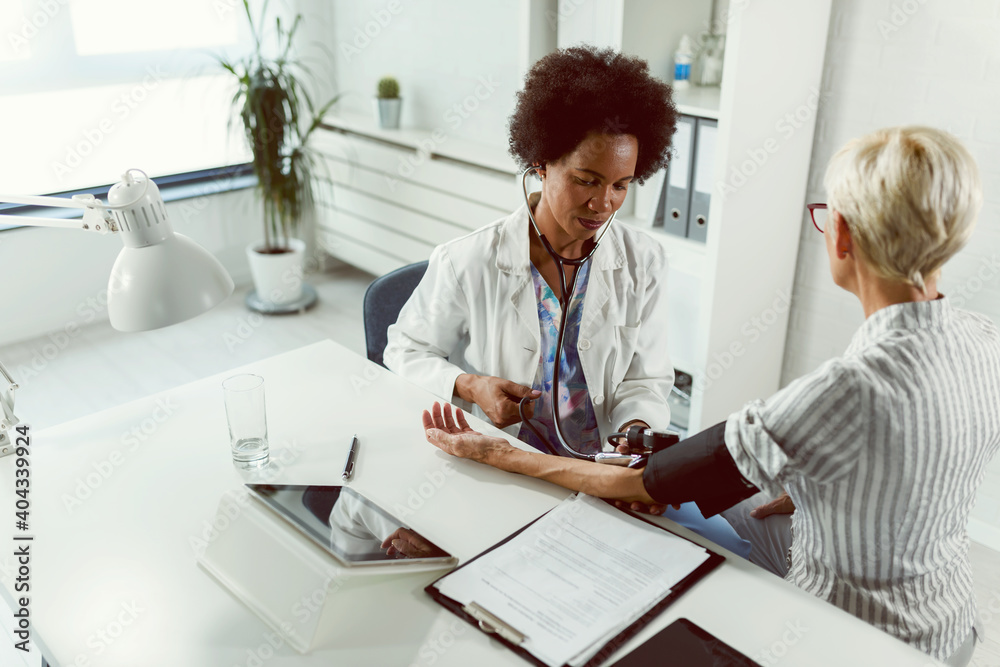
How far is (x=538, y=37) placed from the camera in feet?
8.73

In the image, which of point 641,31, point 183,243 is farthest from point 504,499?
point 641,31

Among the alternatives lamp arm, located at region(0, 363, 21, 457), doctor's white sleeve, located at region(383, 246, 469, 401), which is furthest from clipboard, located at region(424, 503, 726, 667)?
lamp arm, located at region(0, 363, 21, 457)

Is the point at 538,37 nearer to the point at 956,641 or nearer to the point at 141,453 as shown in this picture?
the point at 141,453

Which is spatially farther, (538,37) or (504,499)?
(538,37)

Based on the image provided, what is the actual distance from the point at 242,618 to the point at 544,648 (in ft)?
1.32

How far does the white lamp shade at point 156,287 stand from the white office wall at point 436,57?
7.27ft

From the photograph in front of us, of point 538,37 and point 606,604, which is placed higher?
point 538,37

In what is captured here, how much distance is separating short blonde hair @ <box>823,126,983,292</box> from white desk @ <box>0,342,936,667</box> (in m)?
0.47

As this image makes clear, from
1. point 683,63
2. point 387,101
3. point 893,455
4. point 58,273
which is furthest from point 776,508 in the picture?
point 58,273

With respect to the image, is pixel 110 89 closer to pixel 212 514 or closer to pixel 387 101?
pixel 387 101

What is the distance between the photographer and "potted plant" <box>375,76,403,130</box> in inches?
144

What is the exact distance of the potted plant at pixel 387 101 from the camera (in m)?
3.65

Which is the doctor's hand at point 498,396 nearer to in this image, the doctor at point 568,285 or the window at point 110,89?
the doctor at point 568,285

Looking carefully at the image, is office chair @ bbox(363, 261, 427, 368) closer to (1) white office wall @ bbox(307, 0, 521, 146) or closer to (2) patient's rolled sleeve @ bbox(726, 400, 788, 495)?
(2) patient's rolled sleeve @ bbox(726, 400, 788, 495)
